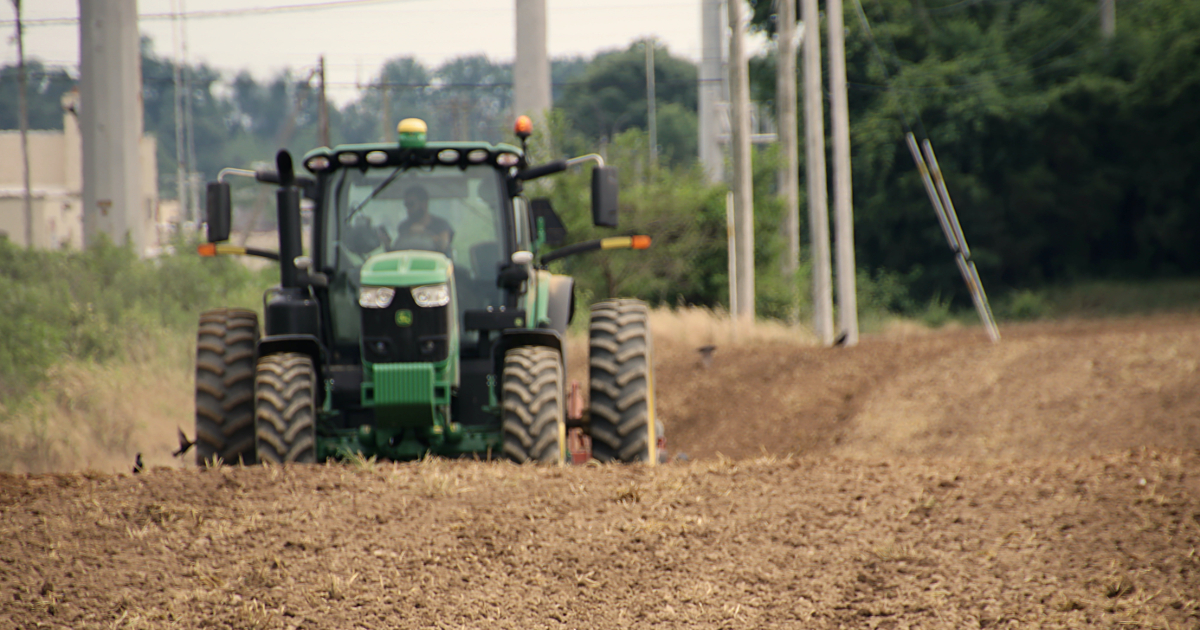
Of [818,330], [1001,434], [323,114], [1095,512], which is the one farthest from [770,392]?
[323,114]

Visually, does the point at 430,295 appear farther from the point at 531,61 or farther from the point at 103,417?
the point at 531,61

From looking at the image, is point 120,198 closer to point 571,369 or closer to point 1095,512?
point 571,369

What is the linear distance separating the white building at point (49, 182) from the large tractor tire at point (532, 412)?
96.1 ft

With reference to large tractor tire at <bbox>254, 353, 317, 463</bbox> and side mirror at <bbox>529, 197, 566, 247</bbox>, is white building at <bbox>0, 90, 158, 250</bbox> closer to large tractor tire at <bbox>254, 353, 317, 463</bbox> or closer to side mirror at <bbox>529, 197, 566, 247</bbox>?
side mirror at <bbox>529, 197, 566, 247</bbox>

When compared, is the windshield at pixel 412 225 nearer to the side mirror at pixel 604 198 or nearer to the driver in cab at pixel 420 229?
the driver in cab at pixel 420 229

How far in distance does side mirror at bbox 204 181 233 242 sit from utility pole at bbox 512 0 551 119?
13597 mm

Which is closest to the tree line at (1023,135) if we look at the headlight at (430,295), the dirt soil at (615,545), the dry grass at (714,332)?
the dry grass at (714,332)

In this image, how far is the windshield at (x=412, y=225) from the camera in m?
A: 7.57

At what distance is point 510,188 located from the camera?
7.87 m

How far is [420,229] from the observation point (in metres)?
7.57

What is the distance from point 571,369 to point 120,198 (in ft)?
21.4

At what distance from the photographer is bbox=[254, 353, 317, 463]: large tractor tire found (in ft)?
21.5

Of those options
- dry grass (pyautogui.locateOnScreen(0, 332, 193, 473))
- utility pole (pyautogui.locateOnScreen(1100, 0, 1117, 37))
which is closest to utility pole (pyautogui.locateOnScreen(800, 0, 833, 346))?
dry grass (pyautogui.locateOnScreen(0, 332, 193, 473))

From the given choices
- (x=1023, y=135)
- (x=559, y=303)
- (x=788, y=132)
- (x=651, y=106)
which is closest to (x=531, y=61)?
(x=788, y=132)
